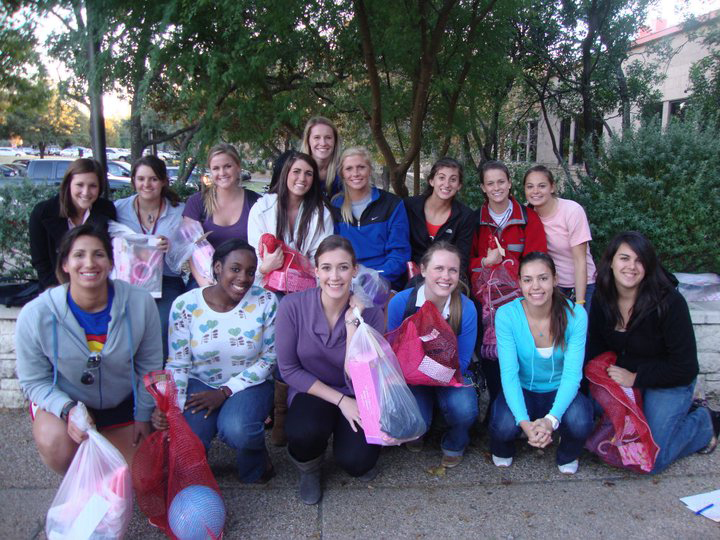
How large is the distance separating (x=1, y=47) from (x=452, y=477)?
4.90m

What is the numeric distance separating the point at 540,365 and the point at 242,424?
1.71 meters

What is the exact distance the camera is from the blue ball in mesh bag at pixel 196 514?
2.59 meters

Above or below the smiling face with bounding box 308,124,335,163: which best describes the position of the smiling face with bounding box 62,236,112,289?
below

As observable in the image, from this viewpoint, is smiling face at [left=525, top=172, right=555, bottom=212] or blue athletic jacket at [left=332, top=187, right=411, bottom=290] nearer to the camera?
blue athletic jacket at [left=332, top=187, right=411, bottom=290]

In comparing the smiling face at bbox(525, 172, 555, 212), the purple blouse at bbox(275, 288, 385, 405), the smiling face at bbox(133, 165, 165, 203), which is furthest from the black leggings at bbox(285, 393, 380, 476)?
the smiling face at bbox(525, 172, 555, 212)

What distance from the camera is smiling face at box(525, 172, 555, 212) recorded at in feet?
13.9

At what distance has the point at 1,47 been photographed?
190 inches

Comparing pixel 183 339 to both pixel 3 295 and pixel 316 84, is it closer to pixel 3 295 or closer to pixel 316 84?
pixel 3 295

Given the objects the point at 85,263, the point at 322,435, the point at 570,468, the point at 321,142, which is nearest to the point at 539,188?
the point at 321,142

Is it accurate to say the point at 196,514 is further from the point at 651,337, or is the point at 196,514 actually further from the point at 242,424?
the point at 651,337

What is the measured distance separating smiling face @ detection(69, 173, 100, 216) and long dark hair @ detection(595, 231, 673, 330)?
3.29 metres

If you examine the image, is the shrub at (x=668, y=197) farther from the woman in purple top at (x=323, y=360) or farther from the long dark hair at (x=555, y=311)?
the woman in purple top at (x=323, y=360)

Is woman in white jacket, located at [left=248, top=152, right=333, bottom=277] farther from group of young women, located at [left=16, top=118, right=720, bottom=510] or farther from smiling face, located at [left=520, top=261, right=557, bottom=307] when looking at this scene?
smiling face, located at [left=520, top=261, right=557, bottom=307]

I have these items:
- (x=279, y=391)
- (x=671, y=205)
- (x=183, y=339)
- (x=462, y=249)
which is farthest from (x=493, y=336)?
(x=671, y=205)
